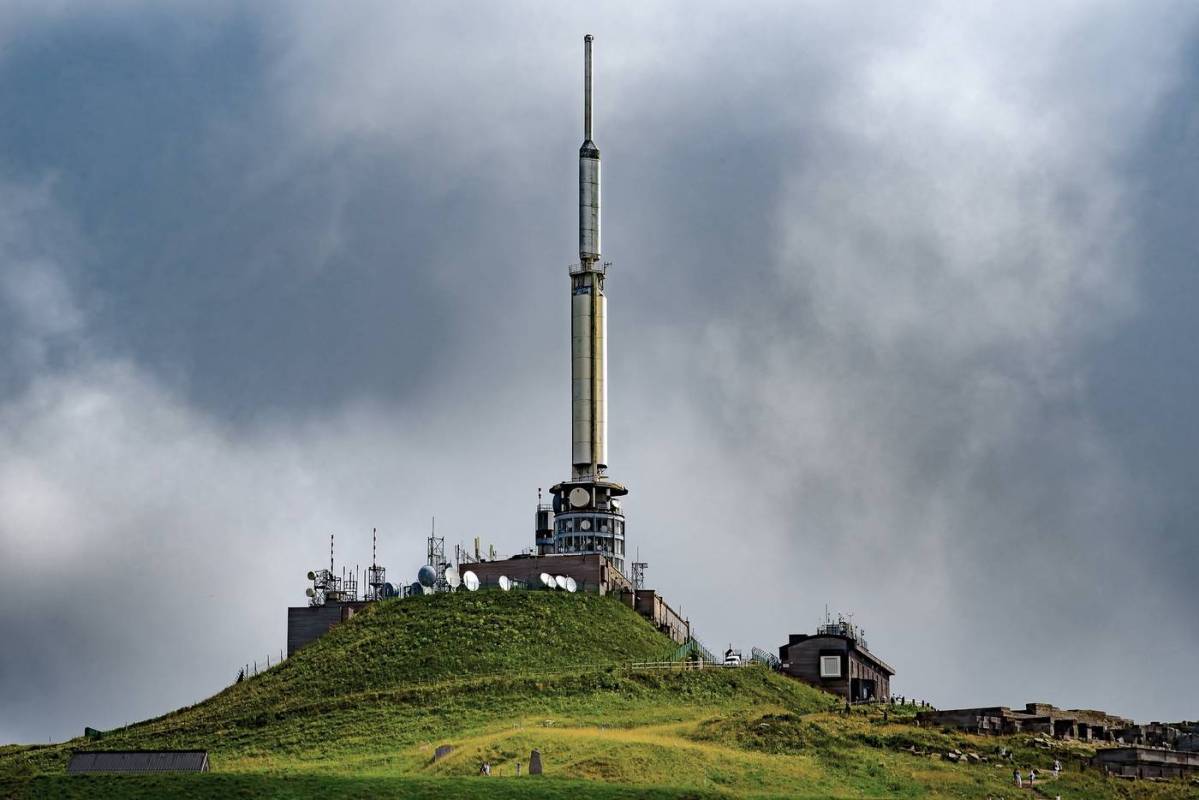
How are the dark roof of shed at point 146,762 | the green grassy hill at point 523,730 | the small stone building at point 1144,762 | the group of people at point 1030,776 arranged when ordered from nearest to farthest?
the green grassy hill at point 523,730
the group of people at point 1030,776
the dark roof of shed at point 146,762
the small stone building at point 1144,762

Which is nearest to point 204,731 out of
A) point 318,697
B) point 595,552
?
point 318,697

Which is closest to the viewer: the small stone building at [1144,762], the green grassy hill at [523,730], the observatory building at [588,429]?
the green grassy hill at [523,730]

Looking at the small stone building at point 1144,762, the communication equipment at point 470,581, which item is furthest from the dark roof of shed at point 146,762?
the communication equipment at point 470,581

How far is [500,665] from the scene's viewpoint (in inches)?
5581

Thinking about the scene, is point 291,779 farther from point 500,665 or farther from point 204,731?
point 500,665

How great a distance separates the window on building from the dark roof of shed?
60598mm

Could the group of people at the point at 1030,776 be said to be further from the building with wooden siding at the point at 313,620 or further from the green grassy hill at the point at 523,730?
the building with wooden siding at the point at 313,620

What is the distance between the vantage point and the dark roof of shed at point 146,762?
106 metres

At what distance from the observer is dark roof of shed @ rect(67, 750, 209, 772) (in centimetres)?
10556

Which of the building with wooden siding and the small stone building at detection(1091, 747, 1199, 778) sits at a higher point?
the building with wooden siding

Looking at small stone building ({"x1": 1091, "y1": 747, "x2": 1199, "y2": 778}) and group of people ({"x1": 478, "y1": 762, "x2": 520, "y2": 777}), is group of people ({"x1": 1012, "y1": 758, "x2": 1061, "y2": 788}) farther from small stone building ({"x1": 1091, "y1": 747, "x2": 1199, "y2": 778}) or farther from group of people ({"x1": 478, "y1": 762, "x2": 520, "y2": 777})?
group of people ({"x1": 478, "y1": 762, "x2": 520, "y2": 777})

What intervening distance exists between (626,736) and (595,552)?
64.1m

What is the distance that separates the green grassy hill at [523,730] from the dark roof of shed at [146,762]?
86.8 inches

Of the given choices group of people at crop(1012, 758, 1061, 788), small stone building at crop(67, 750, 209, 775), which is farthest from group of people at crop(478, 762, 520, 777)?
group of people at crop(1012, 758, 1061, 788)
